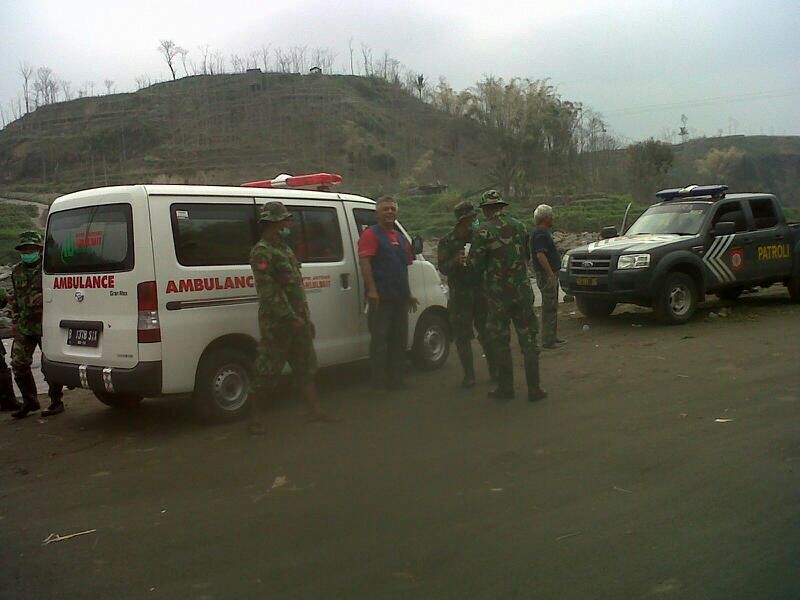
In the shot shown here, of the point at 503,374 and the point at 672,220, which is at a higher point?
the point at 672,220

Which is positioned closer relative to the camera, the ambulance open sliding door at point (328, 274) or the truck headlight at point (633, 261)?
the ambulance open sliding door at point (328, 274)

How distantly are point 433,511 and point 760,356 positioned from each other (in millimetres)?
5369

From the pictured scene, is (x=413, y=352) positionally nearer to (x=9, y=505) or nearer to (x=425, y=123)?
(x=9, y=505)

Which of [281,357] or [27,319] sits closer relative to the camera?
[281,357]

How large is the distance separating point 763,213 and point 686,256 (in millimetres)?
2166

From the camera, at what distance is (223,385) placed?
6.05 meters

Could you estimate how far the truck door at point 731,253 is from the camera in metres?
10.5

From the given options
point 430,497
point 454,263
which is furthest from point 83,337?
point 454,263

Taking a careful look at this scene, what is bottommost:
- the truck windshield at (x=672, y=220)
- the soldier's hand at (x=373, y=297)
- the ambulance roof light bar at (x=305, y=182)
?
the soldier's hand at (x=373, y=297)

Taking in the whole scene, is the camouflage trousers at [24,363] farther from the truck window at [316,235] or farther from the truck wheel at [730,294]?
the truck wheel at [730,294]

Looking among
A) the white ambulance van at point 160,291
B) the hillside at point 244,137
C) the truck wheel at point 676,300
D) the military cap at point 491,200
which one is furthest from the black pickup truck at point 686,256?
the hillside at point 244,137

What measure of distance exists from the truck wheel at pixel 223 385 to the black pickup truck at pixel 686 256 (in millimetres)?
5838

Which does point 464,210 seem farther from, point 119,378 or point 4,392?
point 4,392

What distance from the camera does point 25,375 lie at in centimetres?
691
